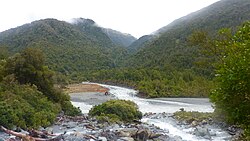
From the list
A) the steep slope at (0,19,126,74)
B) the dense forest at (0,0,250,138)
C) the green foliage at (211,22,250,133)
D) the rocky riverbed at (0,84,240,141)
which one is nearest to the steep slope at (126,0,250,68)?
the dense forest at (0,0,250,138)

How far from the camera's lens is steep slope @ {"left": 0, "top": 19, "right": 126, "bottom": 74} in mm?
146375

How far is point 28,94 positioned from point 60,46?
13235cm

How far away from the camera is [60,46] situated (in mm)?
164500

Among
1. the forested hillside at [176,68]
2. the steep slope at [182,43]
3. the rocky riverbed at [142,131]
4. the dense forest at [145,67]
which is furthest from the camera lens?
the steep slope at [182,43]

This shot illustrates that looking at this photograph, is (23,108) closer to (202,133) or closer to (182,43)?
(202,133)

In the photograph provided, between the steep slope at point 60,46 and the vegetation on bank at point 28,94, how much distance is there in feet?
302

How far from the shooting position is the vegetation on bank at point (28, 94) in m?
27.9

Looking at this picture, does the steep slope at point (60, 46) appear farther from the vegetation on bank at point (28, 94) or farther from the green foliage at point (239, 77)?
the green foliage at point (239, 77)

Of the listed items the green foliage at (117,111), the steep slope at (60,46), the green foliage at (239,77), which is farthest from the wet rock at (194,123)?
the steep slope at (60,46)

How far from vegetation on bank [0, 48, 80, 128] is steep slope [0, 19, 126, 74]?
3625 inches

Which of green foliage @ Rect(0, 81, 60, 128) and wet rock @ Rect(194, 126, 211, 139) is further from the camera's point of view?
wet rock @ Rect(194, 126, 211, 139)

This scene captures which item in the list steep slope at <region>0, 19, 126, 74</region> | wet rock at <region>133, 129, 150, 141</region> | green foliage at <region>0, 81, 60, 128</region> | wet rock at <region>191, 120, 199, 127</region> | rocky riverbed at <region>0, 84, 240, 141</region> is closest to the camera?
rocky riverbed at <region>0, 84, 240, 141</region>

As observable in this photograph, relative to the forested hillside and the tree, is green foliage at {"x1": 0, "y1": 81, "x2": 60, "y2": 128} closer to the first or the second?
the tree

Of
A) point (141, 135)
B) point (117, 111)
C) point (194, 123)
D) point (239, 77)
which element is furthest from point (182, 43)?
point (239, 77)
